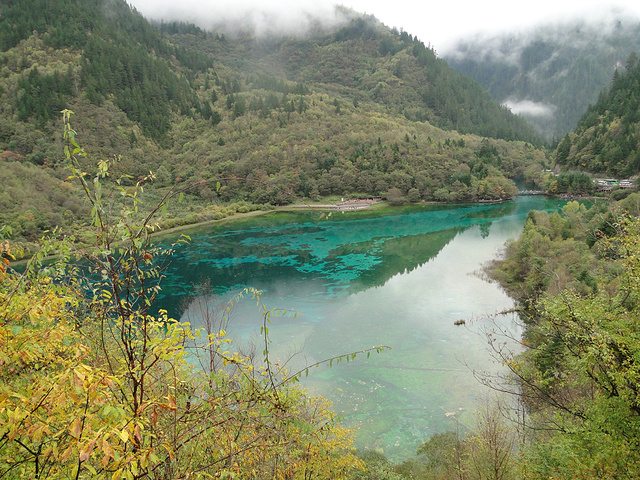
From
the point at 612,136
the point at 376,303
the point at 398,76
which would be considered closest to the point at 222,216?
the point at 376,303

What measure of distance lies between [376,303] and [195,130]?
76.4 metres

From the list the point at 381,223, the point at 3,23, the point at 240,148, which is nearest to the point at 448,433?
the point at 381,223

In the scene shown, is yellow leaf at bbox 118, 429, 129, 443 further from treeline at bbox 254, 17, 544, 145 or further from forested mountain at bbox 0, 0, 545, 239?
treeline at bbox 254, 17, 544, 145

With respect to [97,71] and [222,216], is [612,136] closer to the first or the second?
[222,216]

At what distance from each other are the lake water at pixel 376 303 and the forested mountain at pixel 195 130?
9529 millimetres

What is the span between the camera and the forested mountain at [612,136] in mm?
55844

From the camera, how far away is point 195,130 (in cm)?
8831

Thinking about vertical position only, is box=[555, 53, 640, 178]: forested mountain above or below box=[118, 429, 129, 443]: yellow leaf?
above

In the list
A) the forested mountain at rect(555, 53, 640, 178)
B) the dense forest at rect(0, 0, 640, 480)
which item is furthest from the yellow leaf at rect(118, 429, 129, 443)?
the forested mountain at rect(555, 53, 640, 178)

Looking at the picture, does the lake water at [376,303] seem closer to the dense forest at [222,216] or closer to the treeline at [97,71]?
the dense forest at [222,216]

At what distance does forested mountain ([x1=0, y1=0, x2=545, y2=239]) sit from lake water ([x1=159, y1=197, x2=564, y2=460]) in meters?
9.53

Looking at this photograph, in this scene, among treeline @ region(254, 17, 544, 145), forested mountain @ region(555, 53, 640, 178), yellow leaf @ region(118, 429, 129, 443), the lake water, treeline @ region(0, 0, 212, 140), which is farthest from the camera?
treeline @ region(254, 17, 544, 145)

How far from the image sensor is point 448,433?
1305 centimetres

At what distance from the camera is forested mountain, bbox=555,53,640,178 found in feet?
183
